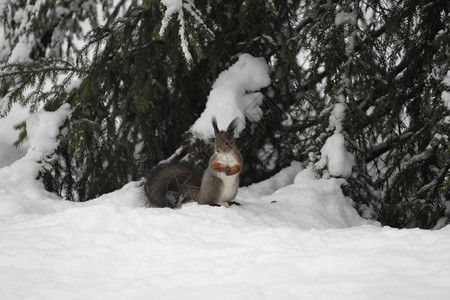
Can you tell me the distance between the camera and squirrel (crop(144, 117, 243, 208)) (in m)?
3.40

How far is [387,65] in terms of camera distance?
4.41m

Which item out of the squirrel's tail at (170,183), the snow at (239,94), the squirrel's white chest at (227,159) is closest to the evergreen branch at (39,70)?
the snow at (239,94)

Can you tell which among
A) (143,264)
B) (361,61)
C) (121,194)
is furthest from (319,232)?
(121,194)

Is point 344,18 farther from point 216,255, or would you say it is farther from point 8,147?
point 8,147

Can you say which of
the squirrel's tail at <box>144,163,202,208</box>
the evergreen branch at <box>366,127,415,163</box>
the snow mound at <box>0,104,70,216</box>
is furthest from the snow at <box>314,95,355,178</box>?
the snow mound at <box>0,104,70,216</box>

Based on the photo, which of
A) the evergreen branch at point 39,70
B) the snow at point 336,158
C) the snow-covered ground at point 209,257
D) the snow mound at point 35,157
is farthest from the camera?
the snow mound at point 35,157

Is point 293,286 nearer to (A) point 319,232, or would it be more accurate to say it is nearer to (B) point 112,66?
(A) point 319,232

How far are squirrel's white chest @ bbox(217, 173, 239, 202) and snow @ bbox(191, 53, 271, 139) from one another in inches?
41.7

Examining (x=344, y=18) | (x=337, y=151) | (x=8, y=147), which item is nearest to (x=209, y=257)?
(x=337, y=151)

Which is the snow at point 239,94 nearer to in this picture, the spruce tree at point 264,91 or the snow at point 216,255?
the spruce tree at point 264,91

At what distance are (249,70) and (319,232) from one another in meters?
2.39

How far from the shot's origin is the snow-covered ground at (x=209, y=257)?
79.6 inches

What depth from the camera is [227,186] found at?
348cm

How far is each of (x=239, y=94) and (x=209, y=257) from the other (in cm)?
249
